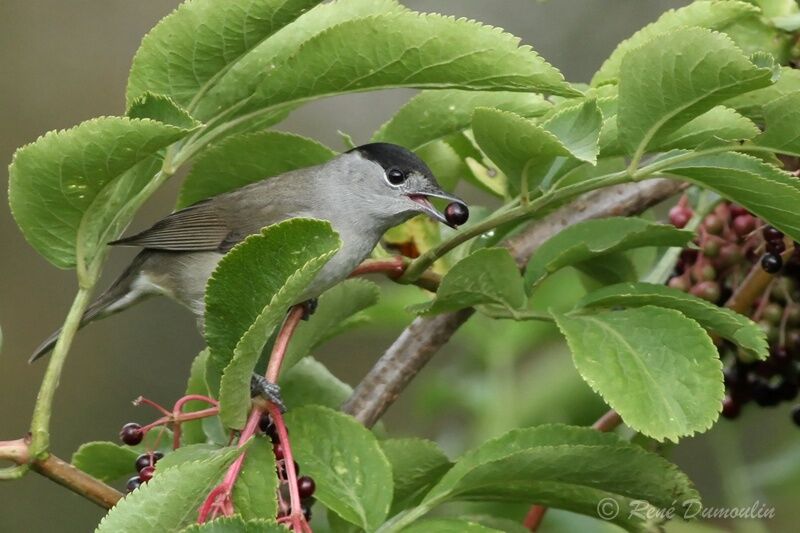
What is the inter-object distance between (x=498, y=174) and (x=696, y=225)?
1.73 ft

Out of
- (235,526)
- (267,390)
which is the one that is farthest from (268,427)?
(235,526)

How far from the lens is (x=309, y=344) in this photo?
256 cm

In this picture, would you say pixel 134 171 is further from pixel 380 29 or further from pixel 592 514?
pixel 592 514

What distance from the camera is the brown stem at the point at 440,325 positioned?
2656 mm

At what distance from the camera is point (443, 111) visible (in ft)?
8.32

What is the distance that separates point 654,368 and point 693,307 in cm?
16

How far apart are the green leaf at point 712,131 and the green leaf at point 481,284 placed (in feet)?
1.22

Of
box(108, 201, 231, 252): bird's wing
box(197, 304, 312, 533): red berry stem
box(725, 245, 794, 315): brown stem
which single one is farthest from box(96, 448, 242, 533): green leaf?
box(108, 201, 231, 252): bird's wing

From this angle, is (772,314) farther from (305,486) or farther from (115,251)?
(115,251)

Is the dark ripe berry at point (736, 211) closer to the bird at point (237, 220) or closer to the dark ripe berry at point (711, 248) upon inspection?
the dark ripe berry at point (711, 248)

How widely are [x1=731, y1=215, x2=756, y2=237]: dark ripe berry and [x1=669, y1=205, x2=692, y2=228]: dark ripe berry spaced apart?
0.17 m

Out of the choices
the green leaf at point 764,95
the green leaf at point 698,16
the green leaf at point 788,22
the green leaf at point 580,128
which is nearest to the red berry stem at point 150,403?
the green leaf at point 580,128

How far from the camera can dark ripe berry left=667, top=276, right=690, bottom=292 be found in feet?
9.94

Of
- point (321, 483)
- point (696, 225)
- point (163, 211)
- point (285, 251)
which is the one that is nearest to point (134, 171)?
point (285, 251)
